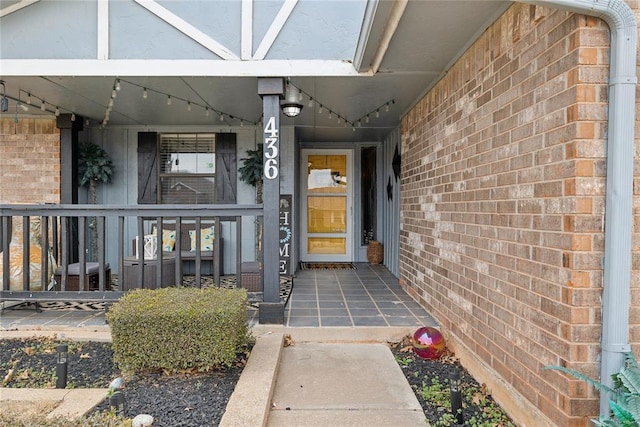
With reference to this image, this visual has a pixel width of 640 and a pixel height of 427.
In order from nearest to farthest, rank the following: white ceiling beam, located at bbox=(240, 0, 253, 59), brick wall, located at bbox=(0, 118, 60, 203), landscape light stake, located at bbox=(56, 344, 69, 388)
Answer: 1. landscape light stake, located at bbox=(56, 344, 69, 388)
2. white ceiling beam, located at bbox=(240, 0, 253, 59)
3. brick wall, located at bbox=(0, 118, 60, 203)

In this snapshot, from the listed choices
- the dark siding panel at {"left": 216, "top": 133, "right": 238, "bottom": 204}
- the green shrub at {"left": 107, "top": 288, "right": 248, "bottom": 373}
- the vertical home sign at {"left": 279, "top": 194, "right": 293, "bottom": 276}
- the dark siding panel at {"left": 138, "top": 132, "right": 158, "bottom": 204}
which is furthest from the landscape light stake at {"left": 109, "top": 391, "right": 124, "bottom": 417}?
the dark siding panel at {"left": 138, "top": 132, "right": 158, "bottom": 204}

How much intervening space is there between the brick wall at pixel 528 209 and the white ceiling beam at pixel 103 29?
2994mm

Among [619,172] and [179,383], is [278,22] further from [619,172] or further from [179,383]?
[179,383]

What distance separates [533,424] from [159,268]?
124 inches

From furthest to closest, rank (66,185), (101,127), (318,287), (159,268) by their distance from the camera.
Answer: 1. (101,127)
2. (66,185)
3. (318,287)
4. (159,268)

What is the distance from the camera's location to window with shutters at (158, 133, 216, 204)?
19.8 feet

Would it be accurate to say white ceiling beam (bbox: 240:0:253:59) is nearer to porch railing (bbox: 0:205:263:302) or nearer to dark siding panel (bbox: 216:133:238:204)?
porch railing (bbox: 0:205:263:302)

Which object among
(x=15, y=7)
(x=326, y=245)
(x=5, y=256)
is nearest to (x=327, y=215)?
(x=326, y=245)

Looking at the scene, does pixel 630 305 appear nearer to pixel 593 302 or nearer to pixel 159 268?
pixel 593 302

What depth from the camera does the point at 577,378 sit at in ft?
5.64

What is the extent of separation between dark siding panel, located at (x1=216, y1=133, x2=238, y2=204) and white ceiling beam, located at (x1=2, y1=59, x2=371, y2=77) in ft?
8.39

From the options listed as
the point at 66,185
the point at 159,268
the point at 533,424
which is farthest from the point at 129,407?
the point at 66,185

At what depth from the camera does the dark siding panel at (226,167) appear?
6.00 meters

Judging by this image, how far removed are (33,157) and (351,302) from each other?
485 centimetres
